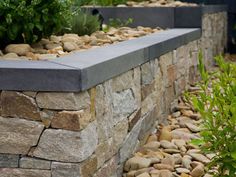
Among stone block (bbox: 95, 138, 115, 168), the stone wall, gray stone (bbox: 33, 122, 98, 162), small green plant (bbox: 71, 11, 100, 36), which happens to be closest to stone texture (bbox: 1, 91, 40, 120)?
the stone wall

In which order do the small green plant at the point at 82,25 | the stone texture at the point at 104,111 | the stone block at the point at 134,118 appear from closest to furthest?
the stone texture at the point at 104,111, the stone block at the point at 134,118, the small green plant at the point at 82,25

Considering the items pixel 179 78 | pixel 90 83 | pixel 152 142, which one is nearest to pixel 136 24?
pixel 179 78

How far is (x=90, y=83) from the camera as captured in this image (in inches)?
93.0

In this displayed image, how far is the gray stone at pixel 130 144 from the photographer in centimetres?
298

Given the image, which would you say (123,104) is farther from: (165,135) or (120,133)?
(165,135)

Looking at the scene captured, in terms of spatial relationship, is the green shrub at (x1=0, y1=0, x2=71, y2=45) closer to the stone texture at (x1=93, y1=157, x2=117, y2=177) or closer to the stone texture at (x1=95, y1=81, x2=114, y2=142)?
the stone texture at (x1=95, y1=81, x2=114, y2=142)

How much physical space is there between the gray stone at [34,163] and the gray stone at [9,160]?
0.03 meters

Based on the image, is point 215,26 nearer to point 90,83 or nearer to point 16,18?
point 16,18

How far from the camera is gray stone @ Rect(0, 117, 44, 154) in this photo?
2346mm

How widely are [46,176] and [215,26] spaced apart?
205 inches

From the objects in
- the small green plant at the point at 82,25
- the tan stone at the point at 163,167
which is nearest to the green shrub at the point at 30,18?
the small green plant at the point at 82,25

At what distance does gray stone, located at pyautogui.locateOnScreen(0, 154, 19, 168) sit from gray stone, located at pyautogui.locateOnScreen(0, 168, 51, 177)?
0.02 metres

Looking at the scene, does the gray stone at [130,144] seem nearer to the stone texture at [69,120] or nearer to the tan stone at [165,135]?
the tan stone at [165,135]

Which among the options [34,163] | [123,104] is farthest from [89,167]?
[123,104]
